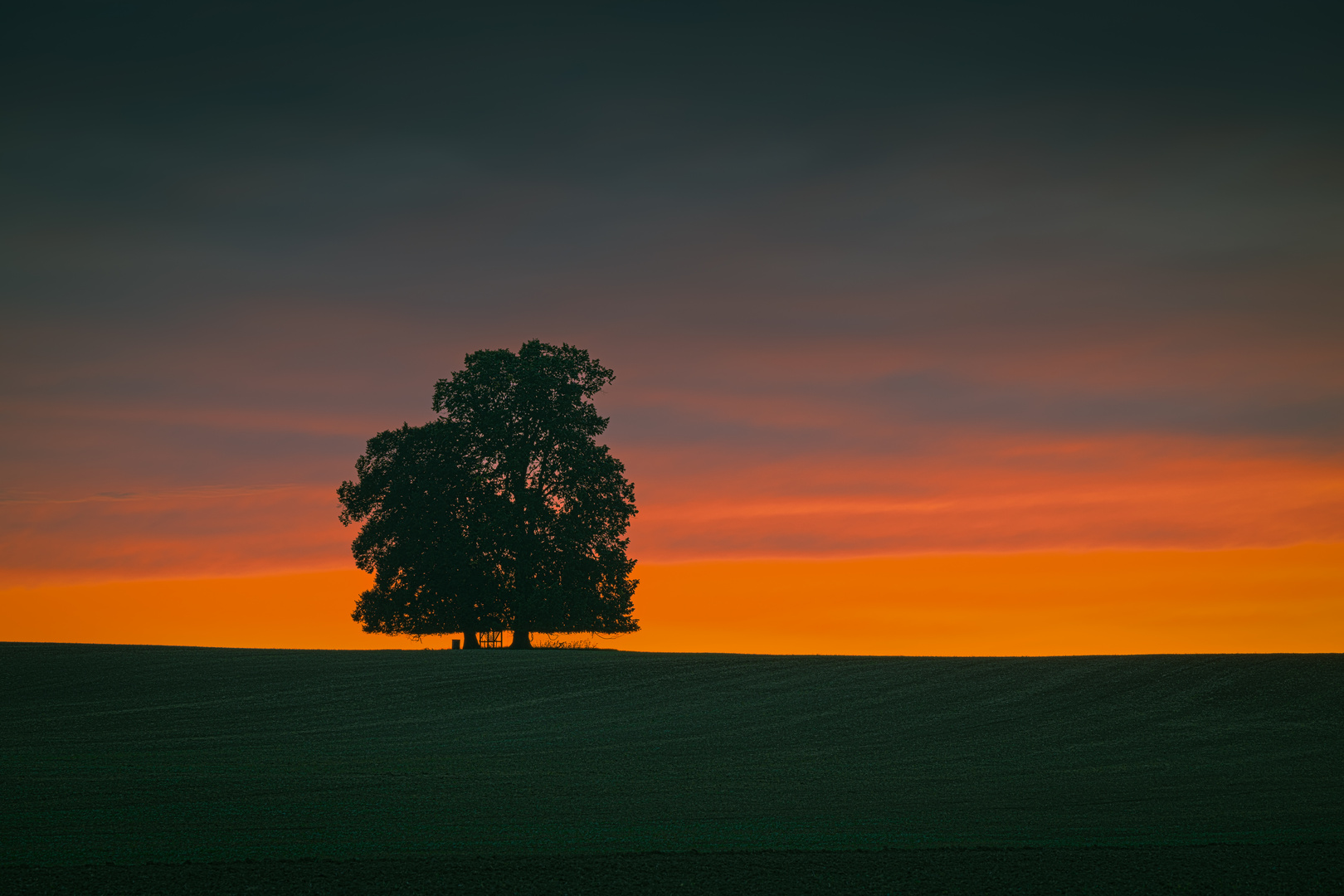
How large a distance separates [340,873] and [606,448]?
36423 millimetres

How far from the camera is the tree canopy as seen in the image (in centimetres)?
4719

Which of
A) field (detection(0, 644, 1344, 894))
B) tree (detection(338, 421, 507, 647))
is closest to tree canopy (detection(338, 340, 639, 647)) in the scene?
tree (detection(338, 421, 507, 647))

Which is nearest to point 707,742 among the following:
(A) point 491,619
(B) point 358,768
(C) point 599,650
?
(B) point 358,768

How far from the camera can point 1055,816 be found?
1855cm

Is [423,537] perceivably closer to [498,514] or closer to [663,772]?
[498,514]

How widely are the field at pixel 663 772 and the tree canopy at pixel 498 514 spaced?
11.5ft

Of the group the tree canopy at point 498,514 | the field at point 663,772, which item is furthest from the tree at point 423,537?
the field at point 663,772

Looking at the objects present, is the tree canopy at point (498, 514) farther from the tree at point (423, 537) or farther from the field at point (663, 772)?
the field at point (663, 772)

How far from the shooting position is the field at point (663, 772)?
14250mm

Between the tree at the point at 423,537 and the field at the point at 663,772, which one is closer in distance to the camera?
the field at the point at 663,772

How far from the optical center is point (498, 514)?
4662 centimetres

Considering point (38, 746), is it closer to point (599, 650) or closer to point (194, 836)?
point (194, 836)

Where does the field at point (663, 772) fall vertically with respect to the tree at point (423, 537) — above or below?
below

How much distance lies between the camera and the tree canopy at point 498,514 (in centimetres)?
4719
